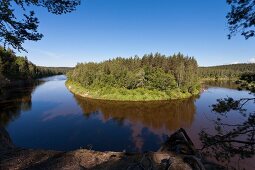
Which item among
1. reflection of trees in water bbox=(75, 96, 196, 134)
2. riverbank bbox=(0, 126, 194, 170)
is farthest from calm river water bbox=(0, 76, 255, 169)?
riverbank bbox=(0, 126, 194, 170)

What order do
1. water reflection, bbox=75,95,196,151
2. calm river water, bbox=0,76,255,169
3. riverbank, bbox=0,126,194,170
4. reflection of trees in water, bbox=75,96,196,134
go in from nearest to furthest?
riverbank, bbox=0,126,194,170
calm river water, bbox=0,76,255,169
water reflection, bbox=75,95,196,151
reflection of trees in water, bbox=75,96,196,134

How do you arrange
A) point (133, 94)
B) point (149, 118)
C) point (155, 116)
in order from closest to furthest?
point (149, 118) → point (155, 116) → point (133, 94)

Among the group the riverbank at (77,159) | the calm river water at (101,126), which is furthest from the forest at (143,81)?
the riverbank at (77,159)

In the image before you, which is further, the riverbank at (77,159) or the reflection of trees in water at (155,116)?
the reflection of trees in water at (155,116)

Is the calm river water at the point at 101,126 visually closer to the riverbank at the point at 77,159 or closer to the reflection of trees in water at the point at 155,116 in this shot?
the reflection of trees in water at the point at 155,116

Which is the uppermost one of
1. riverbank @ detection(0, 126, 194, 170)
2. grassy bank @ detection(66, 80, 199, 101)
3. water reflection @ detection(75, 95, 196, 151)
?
riverbank @ detection(0, 126, 194, 170)

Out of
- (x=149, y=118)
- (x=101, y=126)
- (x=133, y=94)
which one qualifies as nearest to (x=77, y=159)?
(x=101, y=126)

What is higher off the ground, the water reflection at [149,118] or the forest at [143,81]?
the forest at [143,81]

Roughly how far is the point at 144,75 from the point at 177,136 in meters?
74.1

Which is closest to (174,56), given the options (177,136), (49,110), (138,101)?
(138,101)

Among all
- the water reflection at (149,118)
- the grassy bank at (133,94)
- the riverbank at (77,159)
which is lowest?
the water reflection at (149,118)

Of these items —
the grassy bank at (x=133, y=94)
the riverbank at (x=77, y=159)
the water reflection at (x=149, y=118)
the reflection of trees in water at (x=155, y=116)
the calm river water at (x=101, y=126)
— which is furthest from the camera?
the grassy bank at (x=133, y=94)

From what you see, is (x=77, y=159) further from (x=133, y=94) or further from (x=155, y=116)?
(x=133, y=94)

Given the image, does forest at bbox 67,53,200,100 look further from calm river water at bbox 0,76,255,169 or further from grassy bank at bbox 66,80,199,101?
calm river water at bbox 0,76,255,169
